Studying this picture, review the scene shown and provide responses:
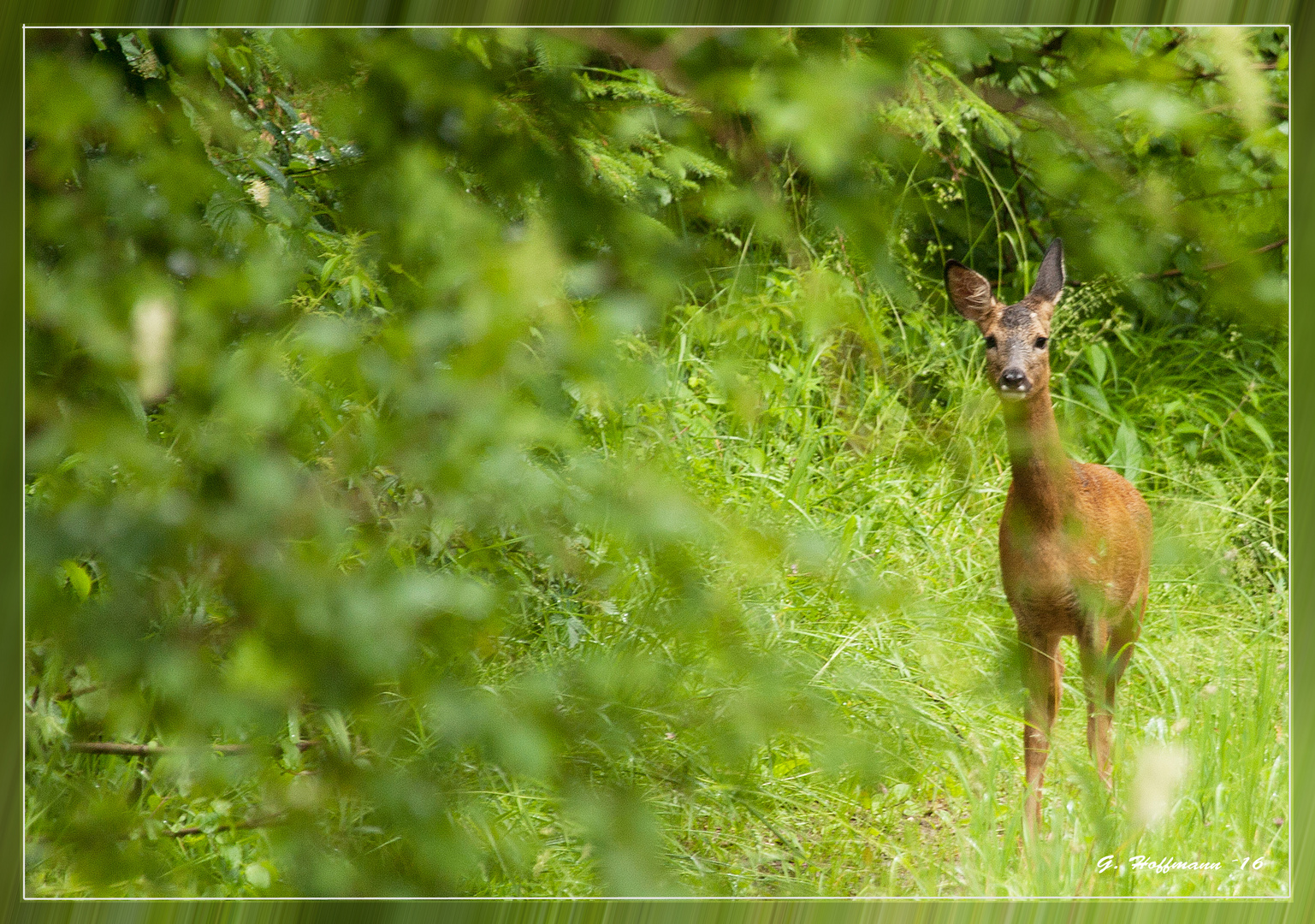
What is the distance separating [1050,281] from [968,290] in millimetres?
133

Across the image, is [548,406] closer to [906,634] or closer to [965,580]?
[906,634]

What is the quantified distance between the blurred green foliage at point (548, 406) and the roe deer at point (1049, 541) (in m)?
0.05

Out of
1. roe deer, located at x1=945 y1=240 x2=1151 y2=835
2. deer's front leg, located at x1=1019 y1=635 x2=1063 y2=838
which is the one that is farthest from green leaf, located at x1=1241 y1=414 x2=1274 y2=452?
deer's front leg, located at x1=1019 y1=635 x2=1063 y2=838

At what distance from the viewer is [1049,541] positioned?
78.9 inches

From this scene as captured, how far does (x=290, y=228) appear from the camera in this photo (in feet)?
5.23

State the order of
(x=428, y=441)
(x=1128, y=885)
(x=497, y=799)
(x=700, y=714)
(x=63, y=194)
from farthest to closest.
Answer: (x=1128, y=885) → (x=497, y=799) → (x=63, y=194) → (x=700, y=714) → (x=428, y=441)

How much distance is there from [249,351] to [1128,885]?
1.61m

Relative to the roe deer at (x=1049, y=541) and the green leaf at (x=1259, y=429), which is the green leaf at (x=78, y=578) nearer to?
the roe deer at (x=1049, y=541)

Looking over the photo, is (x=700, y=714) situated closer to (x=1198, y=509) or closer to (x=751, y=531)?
(x=751, y=531)

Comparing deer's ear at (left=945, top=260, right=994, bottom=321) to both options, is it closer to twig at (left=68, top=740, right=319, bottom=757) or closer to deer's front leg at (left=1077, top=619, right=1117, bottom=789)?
deer's front leg at (left=1077, top=619, right=1117, bottom=789)

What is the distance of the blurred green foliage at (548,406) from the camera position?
134 centimetres

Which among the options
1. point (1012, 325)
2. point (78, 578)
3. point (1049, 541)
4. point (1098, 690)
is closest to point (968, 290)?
point (1012, 325)

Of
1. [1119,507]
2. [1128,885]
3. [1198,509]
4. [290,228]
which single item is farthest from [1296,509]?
[290,228]

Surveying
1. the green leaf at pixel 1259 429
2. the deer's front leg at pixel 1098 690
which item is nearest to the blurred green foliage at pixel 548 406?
the green leaf at pixel 1259 429
